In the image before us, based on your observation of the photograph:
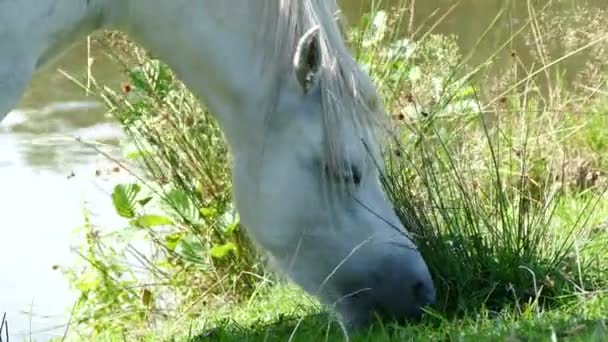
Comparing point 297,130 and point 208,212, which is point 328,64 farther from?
point 208,212

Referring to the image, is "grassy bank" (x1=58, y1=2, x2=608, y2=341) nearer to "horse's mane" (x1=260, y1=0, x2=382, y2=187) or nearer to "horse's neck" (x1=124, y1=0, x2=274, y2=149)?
"horse's mane" (x1=260, y1=0, x2=382, y2=187)

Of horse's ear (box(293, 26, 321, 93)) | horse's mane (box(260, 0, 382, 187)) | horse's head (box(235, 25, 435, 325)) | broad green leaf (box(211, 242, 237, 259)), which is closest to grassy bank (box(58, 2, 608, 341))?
broad green leaf (box(211, 242, 237, 259))

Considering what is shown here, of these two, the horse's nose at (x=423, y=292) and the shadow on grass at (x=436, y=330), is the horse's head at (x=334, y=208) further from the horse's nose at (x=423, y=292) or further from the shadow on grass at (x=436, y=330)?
the shadow on grass at (x=436, y=330)

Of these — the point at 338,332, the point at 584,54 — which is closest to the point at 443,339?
the point at 338,332

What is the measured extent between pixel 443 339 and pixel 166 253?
251cm

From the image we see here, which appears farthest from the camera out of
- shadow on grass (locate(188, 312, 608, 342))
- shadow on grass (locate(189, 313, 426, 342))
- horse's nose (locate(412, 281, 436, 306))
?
horse's nose (locate(412, 281, 436, 306))

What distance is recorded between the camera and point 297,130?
3377mm

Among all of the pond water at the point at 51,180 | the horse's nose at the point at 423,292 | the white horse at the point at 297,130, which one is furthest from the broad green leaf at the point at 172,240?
the horse's nose at the point at 423,292

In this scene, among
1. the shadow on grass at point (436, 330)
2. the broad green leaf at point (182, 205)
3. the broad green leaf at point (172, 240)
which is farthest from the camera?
the broad green leaf at point (172, 240)

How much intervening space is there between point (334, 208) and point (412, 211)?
49 cm

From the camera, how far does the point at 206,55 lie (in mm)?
3363

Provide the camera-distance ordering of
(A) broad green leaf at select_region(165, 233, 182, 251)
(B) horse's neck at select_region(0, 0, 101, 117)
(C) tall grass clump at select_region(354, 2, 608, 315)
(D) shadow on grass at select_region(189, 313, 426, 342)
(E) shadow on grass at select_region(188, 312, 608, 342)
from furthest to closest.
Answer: (A) broad green leaf at select_region(165, 233, 182, 251), (C) tall grass clump at select_region(354, 2, 608, 315), (D) shadow on grass at select_region(189, 313, 426, 342), (B) horse's neck at select_region(0, 0, 101, 117), (E) shadow on grass at select_region(188, 312, 608, 342)

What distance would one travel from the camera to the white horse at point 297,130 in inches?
131

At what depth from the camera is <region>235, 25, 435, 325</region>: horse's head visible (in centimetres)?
337
